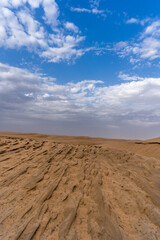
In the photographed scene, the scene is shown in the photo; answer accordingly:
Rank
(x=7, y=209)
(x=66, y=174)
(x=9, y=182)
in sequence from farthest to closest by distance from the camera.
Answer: (x=66, y=174) → (x=9, y=182) → (x=7, y=209)

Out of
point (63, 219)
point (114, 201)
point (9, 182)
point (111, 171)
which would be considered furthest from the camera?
point (111, 171)

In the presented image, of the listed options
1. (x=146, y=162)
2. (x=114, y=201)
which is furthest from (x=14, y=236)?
(x=146, y=162)

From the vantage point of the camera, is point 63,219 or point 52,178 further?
point 52,178

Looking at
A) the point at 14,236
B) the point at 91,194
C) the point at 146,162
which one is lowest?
the point at 14,236

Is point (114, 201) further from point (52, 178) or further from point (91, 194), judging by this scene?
point (52, 178)

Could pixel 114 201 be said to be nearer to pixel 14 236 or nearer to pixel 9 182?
pixel 14 236

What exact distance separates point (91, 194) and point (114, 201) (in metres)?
0.52

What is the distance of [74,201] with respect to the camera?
3.25m

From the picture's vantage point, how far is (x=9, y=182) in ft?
12.9

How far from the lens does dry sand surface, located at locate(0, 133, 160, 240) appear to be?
254cm

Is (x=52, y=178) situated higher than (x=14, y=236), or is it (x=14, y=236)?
(x=52, y=178)

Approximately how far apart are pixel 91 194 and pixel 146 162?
165 inches

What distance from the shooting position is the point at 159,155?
916 centimetres

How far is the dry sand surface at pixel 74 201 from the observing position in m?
2.54
